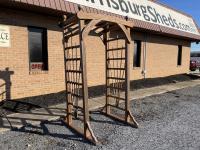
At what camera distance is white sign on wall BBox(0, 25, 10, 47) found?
771cm

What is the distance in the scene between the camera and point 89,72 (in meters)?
10.6

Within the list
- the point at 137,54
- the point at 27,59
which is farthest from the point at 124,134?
the point at 137,54

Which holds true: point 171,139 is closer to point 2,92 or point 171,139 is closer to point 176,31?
point 2,92

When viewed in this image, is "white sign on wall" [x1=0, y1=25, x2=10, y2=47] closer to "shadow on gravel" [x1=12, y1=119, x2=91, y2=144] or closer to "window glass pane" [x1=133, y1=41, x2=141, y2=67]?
"shadow on gravel" [x1=12, y1=119, x2=91, y2=144]

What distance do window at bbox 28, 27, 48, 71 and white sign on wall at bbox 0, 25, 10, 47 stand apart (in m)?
0.90

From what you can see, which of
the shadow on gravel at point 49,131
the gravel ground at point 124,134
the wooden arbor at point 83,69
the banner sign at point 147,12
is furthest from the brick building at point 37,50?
the gravel ground at point 124,134

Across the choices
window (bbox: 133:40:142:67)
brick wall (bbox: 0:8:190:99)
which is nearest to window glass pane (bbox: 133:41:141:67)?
window (bbox: 133:40:142:67)

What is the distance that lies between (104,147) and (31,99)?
4.41 m

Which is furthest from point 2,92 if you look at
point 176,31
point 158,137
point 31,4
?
point 176,31

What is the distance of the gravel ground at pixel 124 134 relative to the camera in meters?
4.94

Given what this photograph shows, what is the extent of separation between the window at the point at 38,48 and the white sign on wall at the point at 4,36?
90 cm

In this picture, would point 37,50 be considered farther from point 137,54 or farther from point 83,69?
point 137,54

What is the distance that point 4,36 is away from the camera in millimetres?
7781

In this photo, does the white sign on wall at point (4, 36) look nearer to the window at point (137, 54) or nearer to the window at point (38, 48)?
the window at point (38, 48)
